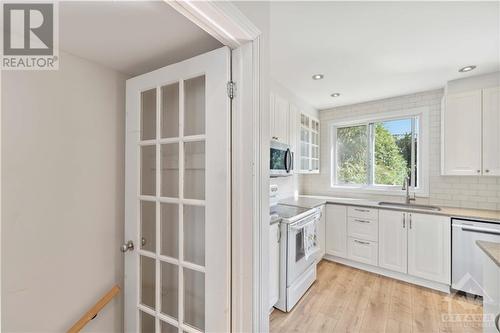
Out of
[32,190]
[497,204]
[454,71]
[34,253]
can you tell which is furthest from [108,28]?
[497,204]

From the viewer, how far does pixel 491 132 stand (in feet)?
7.92

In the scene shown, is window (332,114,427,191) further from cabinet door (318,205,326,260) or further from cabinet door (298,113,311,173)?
cabinet door (318,205,326,260)

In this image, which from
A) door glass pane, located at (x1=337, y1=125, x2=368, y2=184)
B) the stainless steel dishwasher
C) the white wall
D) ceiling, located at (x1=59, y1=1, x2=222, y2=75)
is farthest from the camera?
door glass pane, located at (x1=337, y1=125, x2=368, y2=184)

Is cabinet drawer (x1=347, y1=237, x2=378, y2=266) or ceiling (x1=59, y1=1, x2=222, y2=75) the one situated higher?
ceiling (x1=59, y1=1, x2=222, y2=75)

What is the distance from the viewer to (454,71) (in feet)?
8.03

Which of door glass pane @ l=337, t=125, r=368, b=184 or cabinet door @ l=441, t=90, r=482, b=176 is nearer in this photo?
cabinet door @ l=441, t=90, r=482, b=176

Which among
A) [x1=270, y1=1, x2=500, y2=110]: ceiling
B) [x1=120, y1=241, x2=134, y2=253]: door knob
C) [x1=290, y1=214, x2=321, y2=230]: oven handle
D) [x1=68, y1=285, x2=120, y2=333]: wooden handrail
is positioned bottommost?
[x1=68, y1=285, x2=120, y2=333]: wooden handrail

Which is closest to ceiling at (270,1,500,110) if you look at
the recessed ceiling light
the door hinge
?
the recessed ceiling light

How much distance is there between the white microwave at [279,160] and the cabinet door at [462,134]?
1948mm

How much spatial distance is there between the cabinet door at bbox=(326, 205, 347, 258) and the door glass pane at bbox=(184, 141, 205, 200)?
255 cm

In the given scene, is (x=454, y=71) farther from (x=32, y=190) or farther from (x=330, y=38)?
(x=32, y=190)

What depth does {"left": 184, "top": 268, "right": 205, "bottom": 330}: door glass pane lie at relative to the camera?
3.99ft

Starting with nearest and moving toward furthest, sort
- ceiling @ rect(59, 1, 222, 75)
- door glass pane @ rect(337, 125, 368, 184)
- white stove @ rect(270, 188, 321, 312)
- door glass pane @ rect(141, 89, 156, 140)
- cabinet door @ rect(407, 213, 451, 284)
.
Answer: ceiling @ rect(59, 1, 222, 75), door glass pane @ rect(141, 89, 156, 140), white stove @ rect(270, 188, 321, 312), cabinet door @ rect(407, 213, 451, 284), door glass pane @ rect(337, 125, 368, 184)

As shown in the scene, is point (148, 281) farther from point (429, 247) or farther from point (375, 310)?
point (429, 247)
